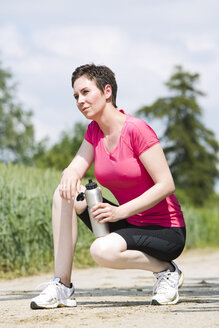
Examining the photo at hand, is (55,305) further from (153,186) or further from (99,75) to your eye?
(99,75)

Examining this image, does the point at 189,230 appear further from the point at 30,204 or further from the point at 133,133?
the point at 133,133

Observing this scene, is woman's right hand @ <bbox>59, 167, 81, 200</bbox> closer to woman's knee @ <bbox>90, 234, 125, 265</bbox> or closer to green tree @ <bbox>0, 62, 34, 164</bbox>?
woman's knee @ <bbox>90, 234, 125, 265</bbox>

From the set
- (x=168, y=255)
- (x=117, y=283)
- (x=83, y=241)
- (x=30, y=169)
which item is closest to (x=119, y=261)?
(x=168, y=255)

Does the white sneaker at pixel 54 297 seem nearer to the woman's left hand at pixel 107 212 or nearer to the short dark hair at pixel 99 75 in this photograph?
the woman's left hand at pixel 107 212

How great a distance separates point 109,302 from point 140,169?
90 centimetres

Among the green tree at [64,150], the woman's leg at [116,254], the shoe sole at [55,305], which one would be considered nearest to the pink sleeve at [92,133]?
the woman's leg at [116,254]

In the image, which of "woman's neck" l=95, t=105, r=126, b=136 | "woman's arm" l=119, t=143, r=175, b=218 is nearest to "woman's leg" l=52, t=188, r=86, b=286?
"woman's arm" l=119, t=143, r=175, b=218

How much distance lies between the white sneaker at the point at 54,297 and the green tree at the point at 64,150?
13.0m

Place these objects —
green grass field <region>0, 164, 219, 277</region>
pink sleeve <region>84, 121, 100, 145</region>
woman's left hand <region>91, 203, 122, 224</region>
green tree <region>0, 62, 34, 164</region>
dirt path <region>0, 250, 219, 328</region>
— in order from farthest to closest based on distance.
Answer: green tree <region>0, 62, 34, 164</region> → green grass field <region>0, 164, 219, 277</region> → pink sleeve <region>84, 121, 100, 145</region> → woman's left hand <region>91, 203, 122, 224</region> → dirt path <region>0, 250, 219, 328</region>

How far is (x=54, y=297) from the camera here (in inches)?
140

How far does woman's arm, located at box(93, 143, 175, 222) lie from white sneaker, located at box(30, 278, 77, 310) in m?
0.51

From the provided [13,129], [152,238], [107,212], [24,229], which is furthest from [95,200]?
[13,129]

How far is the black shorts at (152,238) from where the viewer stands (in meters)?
3.54

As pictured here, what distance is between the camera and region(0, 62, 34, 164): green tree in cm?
3800
